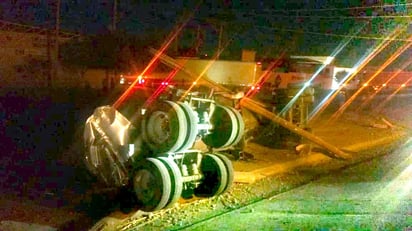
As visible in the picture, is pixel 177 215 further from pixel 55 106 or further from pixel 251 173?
pixel 55 106

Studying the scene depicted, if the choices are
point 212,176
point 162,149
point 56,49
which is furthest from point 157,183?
point 56,49

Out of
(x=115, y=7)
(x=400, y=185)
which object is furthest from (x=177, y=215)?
(x=115, y=7)

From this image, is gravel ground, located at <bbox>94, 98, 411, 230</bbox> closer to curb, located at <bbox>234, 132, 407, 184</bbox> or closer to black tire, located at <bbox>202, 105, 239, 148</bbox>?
curb, located at <bbox>234, 132, 407, 184</bbox>

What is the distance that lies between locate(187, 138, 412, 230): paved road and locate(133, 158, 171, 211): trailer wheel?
64 cm

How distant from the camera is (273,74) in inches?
1347

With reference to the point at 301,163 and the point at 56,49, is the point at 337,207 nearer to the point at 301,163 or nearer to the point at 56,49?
the point at 301,163

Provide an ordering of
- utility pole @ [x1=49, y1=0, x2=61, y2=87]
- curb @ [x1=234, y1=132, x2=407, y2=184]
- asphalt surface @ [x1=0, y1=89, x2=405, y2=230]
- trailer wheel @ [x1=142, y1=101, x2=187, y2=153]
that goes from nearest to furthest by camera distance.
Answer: asphalt surface @ [x1=0, y1=89, x2=405, y2=230], trailer wheel @ [x1=142, y1=101, x2=187, y2=153], curb @ [x1=234, y1=132, x2=407, y2=184], utility pole @ [x1=49, y1=0, x2=61, y2=87]

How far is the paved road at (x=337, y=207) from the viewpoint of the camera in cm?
849

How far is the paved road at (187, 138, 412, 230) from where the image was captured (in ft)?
27.9

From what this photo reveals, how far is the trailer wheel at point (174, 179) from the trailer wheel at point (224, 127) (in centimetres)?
170

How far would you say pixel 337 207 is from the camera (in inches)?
385

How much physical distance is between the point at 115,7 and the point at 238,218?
22.1m

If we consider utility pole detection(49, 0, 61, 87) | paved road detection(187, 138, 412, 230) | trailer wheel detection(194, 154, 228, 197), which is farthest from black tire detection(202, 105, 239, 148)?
utility pole detection(49, 0, 61, 87)

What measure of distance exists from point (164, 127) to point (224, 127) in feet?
5.34
